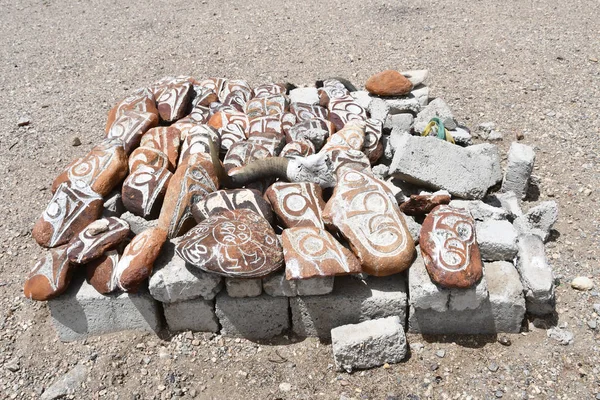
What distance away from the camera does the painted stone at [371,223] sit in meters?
3.31

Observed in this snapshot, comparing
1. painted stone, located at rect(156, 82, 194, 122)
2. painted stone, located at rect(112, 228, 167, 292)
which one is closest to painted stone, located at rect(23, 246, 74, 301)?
painted stone, located at rect(112, 228, 167, 292)

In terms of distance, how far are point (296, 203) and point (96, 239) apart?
1389 millimetres

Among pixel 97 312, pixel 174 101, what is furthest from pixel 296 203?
pixel 174 101

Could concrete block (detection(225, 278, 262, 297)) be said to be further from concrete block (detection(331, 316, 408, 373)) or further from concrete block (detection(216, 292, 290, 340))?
concrete block (detection(331, 316, 408, 373))

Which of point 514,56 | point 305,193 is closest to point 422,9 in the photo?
point 514,56

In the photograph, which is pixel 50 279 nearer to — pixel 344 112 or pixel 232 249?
pixel 232 249

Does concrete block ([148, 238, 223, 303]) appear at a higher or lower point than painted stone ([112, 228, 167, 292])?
lower

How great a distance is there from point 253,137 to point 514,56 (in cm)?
449

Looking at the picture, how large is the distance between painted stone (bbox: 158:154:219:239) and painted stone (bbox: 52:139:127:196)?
0.66 metres

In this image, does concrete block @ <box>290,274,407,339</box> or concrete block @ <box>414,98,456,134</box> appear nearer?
concrete block @ <box>290,274,407,339</box>

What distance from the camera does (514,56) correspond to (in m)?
7.21

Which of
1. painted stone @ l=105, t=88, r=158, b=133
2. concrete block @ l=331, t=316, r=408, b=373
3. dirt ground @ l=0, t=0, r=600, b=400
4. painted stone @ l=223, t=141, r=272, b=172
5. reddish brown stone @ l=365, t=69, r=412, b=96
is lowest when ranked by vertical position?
dirt ground @ l=0, t=0, r=600, b=400

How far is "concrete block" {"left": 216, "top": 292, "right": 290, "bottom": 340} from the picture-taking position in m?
3.47

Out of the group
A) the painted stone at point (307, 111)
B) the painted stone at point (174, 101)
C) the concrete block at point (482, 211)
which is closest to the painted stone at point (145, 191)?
the painted stone at point (174, 101)
